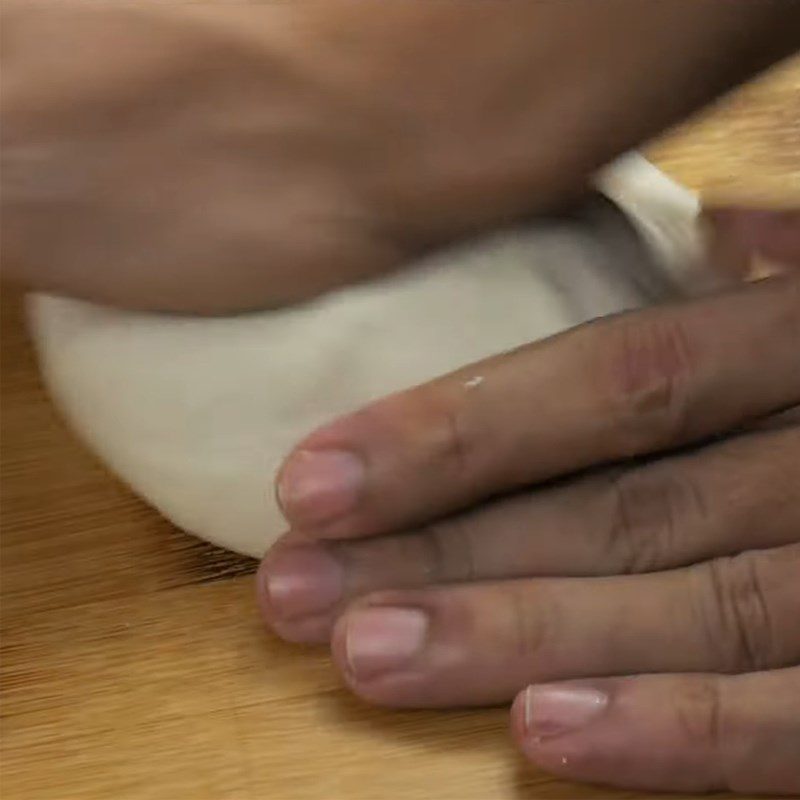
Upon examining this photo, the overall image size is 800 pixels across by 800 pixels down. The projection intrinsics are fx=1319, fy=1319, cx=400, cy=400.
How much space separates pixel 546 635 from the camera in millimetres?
423

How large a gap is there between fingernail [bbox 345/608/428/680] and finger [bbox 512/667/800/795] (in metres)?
0.04

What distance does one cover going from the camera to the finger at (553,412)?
0.43m

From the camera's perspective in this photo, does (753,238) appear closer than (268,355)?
No

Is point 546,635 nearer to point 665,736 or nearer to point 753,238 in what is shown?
point 665,736

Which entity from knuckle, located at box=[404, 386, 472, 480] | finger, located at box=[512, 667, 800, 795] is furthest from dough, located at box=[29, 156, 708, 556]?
finger, located at box=[512, 667, 800, 795]

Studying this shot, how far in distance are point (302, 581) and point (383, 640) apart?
0.04m

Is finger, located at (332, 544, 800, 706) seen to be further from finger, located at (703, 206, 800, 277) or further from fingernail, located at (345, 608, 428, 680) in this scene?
finger, located at (703, 206, 800, 277)

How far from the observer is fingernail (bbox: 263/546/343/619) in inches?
17.3

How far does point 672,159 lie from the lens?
2.08ft

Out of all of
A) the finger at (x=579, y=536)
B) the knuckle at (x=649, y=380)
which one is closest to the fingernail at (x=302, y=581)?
the finger at (x=579, y=536)

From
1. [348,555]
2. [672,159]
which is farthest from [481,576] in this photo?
[672,159]

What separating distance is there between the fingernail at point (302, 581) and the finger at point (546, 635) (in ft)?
0.05

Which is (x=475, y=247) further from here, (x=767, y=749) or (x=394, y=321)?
(x=767, y=749)

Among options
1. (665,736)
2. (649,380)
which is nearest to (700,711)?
(665,736)
